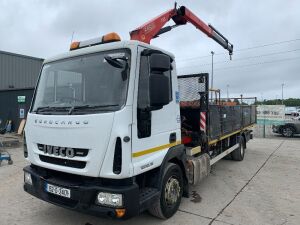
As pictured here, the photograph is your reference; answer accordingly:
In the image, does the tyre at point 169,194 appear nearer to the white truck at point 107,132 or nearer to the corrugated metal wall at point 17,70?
the white truck at point 107,132

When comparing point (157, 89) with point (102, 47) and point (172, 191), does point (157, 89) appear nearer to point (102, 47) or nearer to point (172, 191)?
point (102, 47)

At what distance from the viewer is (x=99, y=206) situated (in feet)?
10.8

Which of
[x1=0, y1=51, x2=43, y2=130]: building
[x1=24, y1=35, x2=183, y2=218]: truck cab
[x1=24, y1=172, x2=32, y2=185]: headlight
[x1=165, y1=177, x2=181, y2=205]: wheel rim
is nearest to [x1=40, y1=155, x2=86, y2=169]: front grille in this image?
[x1=24, y1=35, x2=183, y2=218]: truck cab

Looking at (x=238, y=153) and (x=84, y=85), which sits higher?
(x=84, y=85)

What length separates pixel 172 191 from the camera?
4.38m

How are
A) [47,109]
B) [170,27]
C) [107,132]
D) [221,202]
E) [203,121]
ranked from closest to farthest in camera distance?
[107,132] → [47,109] → [221,202] → [203,121] → [170,27]

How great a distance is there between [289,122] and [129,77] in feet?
55.0

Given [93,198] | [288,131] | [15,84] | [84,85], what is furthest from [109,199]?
[15,84]

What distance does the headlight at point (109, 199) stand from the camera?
322 centimetres

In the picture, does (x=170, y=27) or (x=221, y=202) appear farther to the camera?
(x=170, y=27)

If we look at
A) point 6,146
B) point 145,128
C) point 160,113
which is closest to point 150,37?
point 160,113

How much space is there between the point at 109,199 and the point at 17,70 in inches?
676

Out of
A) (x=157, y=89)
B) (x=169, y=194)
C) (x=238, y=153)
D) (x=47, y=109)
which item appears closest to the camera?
(x=157, y=89)

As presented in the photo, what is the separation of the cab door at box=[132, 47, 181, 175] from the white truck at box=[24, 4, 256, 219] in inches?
0.5
